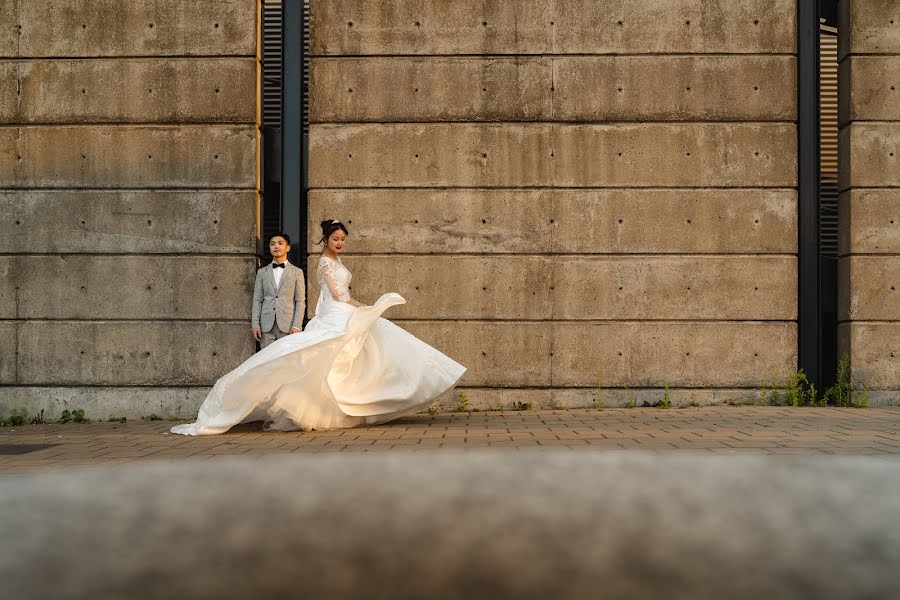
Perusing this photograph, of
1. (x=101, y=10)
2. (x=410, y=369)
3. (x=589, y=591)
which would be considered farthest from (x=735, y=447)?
(x=101, y=10)

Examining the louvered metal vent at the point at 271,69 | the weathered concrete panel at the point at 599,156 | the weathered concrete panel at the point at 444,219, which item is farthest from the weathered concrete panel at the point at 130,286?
the weathered concrete panel at the point at 599,156

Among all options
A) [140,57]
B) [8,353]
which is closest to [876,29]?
[140,57]

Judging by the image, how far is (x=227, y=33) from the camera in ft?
31.7

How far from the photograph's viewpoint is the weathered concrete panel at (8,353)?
9.52 metres

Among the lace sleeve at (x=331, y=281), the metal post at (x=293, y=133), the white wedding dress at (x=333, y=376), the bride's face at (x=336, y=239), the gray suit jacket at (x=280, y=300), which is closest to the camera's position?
the white wedding dress at (x=333, y=376)

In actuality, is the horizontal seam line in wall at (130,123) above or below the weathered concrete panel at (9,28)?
below

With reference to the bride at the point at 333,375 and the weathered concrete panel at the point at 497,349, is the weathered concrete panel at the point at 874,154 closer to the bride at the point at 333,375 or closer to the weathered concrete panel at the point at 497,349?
the weathered concrete panel at the point at 497,349

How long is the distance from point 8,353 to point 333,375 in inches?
173

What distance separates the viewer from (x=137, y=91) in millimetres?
9680

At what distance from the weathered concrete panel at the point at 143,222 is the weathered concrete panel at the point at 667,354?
3986 millimetres

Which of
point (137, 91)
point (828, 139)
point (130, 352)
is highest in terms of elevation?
point (137, 91)

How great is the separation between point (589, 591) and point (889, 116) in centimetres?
912

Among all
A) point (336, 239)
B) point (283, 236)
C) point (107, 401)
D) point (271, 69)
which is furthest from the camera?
point (271, 69)

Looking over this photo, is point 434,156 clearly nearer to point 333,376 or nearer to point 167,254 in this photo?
point 333,376
